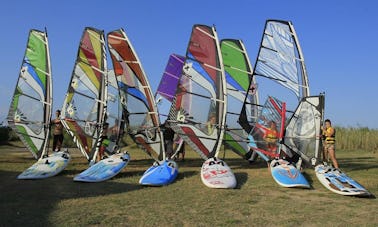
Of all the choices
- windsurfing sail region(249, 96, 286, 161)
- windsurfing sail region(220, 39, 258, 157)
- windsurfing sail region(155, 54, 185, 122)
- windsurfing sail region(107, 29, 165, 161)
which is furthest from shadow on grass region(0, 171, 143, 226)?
windsurfing sail region(155, 54, 185, 122)

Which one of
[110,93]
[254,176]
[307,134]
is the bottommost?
[254,176]

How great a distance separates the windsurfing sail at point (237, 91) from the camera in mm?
13156

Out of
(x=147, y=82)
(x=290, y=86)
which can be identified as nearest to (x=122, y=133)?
(x=147, y=82)

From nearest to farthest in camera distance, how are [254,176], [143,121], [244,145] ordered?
[254,176] < [143,121] < [244,145]

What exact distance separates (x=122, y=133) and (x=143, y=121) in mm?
760

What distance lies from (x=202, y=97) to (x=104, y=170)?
3631 millimetres

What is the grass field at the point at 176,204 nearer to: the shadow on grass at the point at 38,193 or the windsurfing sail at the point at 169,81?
the shadow on grass at the point at 38,193

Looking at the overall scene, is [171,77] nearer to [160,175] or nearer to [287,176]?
[160,175]

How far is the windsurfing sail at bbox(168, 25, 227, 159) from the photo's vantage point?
11750 mm

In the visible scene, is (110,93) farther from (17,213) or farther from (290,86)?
(17,213)

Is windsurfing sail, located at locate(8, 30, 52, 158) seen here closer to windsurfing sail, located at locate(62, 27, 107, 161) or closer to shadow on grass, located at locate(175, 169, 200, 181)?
windsurfing sail, located at locate(62, 27, 107, 161)

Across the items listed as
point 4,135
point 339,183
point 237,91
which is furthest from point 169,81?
point 4,135

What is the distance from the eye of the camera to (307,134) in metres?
11.2

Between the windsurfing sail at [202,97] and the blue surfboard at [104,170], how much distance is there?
6.20ft
